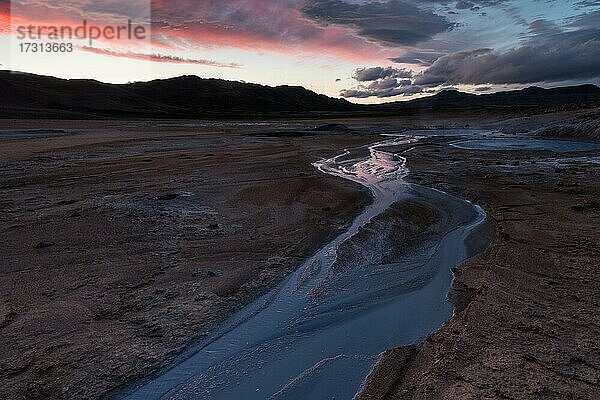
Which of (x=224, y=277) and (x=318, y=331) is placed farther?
(x=224, y=277)

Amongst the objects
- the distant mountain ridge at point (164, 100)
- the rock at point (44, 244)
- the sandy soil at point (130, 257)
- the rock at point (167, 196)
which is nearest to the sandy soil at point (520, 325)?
the sandy soil at point (130, 257)

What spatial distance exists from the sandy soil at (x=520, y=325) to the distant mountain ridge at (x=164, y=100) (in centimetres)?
5158

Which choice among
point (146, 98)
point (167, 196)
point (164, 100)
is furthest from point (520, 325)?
point (164, 100)

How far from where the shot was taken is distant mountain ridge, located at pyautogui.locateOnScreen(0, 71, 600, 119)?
232ft

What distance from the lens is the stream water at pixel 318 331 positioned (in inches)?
149

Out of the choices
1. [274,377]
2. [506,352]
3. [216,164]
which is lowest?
[274,377]

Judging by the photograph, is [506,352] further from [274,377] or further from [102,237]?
[102,237]

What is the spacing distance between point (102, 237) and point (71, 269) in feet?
4.25

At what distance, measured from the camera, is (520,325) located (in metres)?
4.41

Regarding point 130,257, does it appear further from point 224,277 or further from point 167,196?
point 167,196

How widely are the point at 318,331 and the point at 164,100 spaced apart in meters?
119

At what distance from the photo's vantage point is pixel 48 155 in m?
16.8

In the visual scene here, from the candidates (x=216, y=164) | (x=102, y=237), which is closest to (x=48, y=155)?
(x=216, y=164)

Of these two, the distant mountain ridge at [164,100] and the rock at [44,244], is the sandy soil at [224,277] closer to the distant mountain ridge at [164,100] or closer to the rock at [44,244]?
the rock at [44,244]
